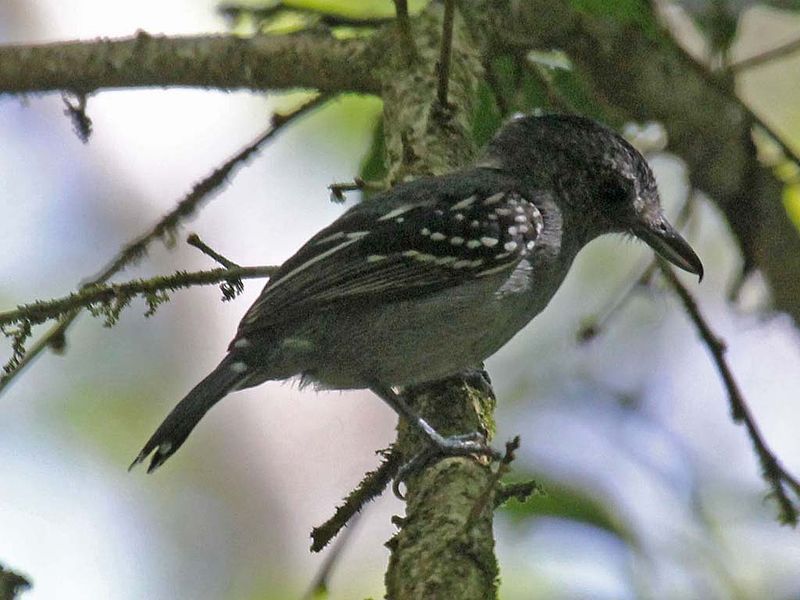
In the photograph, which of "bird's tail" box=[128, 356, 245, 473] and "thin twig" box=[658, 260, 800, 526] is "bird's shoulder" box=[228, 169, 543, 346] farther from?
"thin twig" box=[658, 260, 800, 526]

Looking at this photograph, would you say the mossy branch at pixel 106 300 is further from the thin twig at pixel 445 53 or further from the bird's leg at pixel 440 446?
the thin twig at pixel 445 53

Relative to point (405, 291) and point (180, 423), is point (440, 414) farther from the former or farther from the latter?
point (180, 423)

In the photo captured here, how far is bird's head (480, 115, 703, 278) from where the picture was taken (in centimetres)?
445

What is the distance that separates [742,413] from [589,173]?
1155 millimetres

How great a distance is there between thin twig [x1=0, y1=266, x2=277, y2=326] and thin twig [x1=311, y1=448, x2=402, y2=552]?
0.76 meters

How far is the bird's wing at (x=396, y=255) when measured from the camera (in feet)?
13.0

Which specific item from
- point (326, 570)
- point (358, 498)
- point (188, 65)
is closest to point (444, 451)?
point (358, 498)

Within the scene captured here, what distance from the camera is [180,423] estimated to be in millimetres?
3619

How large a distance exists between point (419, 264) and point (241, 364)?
73 cm

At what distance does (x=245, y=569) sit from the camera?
6.36m

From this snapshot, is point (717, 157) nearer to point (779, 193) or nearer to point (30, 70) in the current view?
point (779, 193)

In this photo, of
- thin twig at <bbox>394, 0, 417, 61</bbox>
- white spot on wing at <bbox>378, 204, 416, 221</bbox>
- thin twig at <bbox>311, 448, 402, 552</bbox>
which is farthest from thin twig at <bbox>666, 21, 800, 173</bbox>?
thin twig at <bbox>311, 448, 402, 552</bbox>

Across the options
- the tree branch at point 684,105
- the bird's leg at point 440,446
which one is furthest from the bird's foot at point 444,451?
the tree branch at point 684,105

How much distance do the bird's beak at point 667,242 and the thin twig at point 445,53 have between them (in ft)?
3.15
